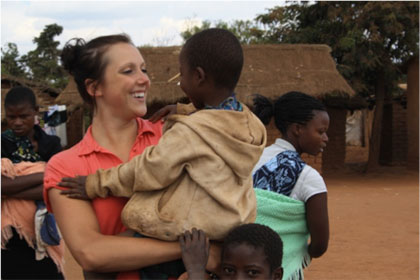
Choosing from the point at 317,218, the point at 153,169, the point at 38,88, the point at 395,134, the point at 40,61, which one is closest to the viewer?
the point at 153,169

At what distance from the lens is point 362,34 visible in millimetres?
15055

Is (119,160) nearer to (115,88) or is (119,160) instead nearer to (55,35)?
(115,88)

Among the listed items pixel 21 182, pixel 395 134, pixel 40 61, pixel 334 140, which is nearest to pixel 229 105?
pixel 21 182

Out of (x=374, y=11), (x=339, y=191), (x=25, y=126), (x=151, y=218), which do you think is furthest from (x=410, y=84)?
(x=151, y=218)

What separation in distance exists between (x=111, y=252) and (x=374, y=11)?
1473cm

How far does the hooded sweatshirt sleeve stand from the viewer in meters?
1.64

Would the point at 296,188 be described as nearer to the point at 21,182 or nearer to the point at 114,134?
the point at 114,134

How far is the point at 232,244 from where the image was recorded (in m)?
1.81

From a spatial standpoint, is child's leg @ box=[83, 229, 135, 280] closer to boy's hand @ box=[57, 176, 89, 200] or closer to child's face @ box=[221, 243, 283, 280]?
boy's hand @ box=[57, 176, 89, 200]

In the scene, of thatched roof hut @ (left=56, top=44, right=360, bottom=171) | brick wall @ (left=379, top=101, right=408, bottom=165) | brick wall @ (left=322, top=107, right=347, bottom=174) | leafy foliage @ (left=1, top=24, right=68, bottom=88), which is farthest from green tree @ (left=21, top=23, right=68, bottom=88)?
brick wall @ (left=379, top=101, right=408, bottom=165)

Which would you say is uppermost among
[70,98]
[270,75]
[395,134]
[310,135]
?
[310,135]

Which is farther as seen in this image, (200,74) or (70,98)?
(70,98)

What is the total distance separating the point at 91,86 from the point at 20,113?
1.61 metres

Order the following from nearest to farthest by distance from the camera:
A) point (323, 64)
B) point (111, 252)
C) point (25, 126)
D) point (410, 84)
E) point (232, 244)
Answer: point (111, 252) → point (232, 244) → point (25, 126) → point (323, 64) → point (410, 84)
